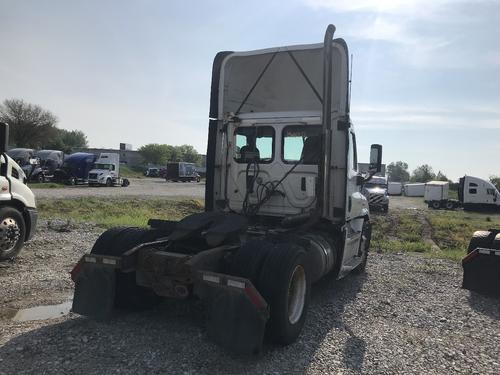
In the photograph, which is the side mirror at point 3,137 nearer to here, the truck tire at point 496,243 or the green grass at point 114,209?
the green grass at point 114,209

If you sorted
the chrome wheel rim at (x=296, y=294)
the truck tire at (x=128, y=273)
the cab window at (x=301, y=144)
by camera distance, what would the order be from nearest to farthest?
the chrome wheel rim at (x=296, y=294), the truck tire at (x=128, y=273), the cab window at (x=301, y=144)

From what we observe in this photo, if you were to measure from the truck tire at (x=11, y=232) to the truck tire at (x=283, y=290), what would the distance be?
18.2 ft

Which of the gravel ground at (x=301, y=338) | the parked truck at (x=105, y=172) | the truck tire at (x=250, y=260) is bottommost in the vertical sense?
the gravel ground at (x=301, y=338)

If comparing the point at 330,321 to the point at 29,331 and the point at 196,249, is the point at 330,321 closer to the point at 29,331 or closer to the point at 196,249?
the point at 196,249

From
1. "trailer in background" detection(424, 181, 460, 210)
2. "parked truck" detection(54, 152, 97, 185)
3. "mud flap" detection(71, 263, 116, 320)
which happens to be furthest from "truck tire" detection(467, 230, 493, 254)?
"trailer in background" detection(424, 181, 460, 210)

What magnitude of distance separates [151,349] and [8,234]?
4.96m

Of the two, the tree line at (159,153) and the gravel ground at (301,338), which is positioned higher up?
the tree line at (159,153)

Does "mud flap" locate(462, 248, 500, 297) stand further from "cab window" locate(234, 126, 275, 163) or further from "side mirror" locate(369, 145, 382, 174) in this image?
"cab window" locate(234, 126, 275, 163)

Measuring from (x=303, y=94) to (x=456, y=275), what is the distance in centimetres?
482

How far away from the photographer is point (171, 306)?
614 centimetres

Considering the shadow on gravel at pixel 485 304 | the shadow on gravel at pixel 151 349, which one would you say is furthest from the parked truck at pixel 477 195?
the shadow on gravel at pixel 151 349

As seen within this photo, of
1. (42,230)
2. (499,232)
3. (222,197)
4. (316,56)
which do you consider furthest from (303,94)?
(42,230)

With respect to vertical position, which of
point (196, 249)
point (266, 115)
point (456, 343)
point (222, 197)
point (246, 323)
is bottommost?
point (456, 343)

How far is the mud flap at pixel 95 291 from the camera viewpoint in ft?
16.7
